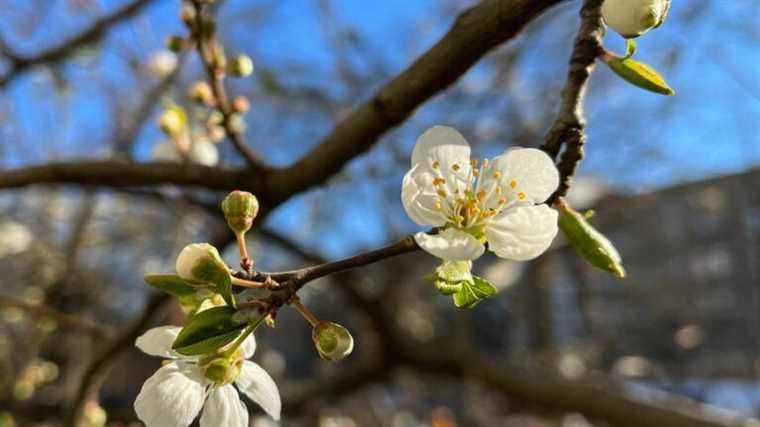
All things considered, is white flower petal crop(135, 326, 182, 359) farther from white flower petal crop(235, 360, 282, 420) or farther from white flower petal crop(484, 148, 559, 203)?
white flower petal crop(484, 148, 559, 203)

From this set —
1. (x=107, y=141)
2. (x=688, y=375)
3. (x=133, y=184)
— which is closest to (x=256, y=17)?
(x=107, y=141)

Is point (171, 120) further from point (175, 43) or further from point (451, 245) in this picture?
point (451, 245)

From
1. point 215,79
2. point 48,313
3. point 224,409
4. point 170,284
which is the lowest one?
point 224,409

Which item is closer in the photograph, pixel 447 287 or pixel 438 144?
pixel 447 287

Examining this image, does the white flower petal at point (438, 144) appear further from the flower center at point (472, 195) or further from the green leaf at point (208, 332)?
the green leaf at point (208, 332)

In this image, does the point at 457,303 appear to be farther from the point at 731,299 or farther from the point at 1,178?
the point at 731,299

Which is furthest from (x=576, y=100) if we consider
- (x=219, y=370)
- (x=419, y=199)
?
(x=219, y=370)
